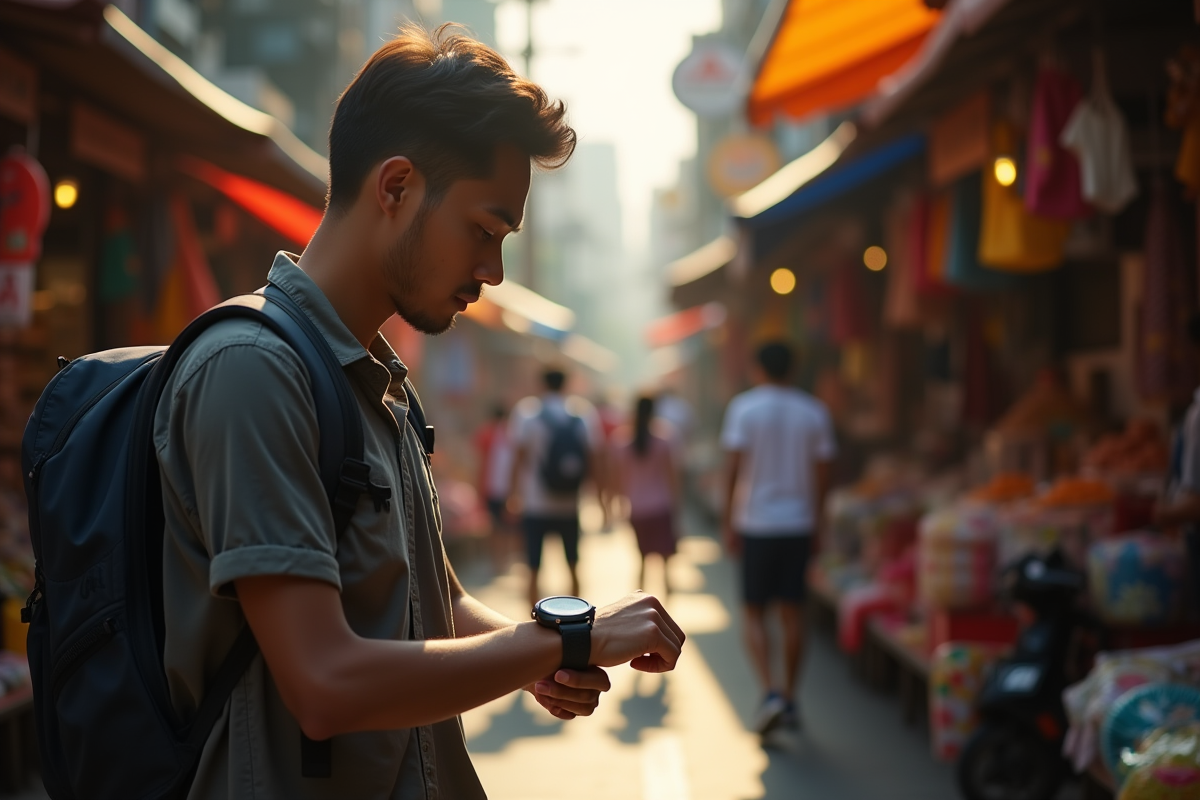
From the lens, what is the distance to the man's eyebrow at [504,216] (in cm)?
200

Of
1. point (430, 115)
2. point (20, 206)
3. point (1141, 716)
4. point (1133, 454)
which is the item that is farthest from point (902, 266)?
point (430, 115)

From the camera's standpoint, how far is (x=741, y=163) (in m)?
22.1

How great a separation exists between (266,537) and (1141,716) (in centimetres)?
430

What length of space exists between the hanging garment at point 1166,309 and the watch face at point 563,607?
17.1 feet

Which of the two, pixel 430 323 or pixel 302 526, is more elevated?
pixel 430 323

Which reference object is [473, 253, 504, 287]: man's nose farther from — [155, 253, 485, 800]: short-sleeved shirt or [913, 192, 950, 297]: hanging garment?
[913, 192, 950, 297]: hanging garment

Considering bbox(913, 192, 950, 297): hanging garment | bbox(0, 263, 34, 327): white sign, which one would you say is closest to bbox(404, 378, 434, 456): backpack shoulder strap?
bbox(0, 263, 34, 327): white sign

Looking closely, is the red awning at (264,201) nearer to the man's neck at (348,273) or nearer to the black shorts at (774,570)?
the black shorts at (774,570)

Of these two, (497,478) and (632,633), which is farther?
(497,478)

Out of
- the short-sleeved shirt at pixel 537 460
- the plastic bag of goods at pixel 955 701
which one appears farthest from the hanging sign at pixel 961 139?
the short-sleeved shirt at pixel 537 460

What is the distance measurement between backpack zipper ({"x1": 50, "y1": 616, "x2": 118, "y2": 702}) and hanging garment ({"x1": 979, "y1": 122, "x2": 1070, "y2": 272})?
237 inches

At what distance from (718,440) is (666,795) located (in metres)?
22.4

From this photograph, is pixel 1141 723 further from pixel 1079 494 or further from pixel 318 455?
pixel 318 455

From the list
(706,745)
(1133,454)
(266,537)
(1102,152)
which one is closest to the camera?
(266,537)
